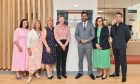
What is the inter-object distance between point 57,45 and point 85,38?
0.71m

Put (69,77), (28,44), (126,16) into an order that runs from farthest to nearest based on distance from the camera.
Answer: (126,16)
(69,77)
(28,44)

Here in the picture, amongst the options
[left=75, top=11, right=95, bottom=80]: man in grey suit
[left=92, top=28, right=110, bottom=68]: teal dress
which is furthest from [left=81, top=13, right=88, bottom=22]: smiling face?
[left=92, top=28, right=110, bottom=68]: teal dress

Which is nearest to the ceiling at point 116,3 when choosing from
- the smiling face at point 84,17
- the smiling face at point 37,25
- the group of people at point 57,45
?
the smiling face at point 84,17

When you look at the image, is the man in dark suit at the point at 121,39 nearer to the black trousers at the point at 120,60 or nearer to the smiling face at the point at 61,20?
the black trousers at the point at 120,60

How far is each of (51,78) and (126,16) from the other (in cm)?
696

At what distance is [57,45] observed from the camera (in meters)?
6.62

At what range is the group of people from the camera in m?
6.45

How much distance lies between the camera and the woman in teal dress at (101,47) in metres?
6.58

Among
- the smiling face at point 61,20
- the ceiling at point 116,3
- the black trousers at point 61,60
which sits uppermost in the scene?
the ceiling at point 116,3

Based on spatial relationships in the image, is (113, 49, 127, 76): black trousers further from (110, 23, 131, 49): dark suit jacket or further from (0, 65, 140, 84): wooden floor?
(0, 65, 140, 84): wooden floor

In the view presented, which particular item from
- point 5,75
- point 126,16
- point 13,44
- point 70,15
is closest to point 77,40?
point 70,15

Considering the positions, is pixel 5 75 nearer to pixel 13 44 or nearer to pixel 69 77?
pixel 13 44

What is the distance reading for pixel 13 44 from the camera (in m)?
6.92

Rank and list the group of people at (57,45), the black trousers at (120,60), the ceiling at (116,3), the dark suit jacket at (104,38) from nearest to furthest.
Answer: the black trousers at (120,60), the group of people at (57,45), the dark suit jacket at (104,38), the ceiling at (116,3)
